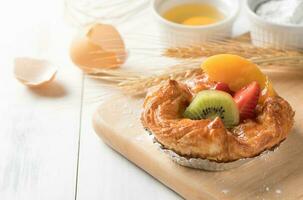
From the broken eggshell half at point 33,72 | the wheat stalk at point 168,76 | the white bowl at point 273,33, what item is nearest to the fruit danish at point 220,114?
the wheat stalk at point 168,76

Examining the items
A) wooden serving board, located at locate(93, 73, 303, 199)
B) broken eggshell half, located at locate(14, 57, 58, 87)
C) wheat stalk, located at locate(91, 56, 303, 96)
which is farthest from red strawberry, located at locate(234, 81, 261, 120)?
broken eggshell half, located at locate(14, 57, 58, 87)

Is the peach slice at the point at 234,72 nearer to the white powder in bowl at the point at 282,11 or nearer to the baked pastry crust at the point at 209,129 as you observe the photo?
the baked pastry crust at the point at 209,129

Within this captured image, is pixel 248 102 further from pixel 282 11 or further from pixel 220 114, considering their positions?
pixel 282 11

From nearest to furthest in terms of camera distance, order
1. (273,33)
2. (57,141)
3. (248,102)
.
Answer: (248,102)
(57,141)
(273,33)

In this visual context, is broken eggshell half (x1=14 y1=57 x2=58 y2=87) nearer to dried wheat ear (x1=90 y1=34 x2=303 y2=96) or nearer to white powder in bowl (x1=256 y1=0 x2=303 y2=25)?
dried wheat ear (x1=90 y1=34 x2=303 y2=96)

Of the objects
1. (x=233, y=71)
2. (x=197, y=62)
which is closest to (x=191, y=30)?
(x=197, y=62)

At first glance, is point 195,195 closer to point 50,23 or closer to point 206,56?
point 206,56

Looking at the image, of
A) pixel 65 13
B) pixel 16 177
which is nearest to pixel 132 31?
pixel 65 13
